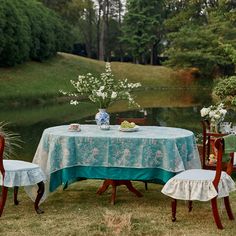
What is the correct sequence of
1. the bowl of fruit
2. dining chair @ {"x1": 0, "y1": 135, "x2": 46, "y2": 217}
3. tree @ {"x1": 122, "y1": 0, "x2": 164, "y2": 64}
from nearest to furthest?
1. dining chair @ {"x1": 0, "y1": 135, "x2": 46, "y2": 217}
2. the bowl of fruit
3. tree @ {"x1": 122, "y1": 0, "x2": 164, "y2": 64}

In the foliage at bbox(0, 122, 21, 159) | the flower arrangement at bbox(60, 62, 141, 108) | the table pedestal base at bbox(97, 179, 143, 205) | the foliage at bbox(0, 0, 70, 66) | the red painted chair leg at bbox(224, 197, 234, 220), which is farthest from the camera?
the foliage at bbox(0, 0, 70, 66)

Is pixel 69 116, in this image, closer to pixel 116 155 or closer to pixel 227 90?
pixel 227 90

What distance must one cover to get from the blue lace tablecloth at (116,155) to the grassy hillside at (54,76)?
20324mm

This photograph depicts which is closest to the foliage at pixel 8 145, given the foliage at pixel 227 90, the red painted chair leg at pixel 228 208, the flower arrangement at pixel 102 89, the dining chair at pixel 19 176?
the flower arrangement at pixel 102 89

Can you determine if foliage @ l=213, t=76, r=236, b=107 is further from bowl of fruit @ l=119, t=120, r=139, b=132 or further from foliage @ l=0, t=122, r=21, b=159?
bowl of fruit @ l=119, t=120, r=139, b=132

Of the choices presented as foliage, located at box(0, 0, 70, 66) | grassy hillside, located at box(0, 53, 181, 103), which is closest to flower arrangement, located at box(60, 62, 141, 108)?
grassy hillside, located at box(0, 53, 181, 103)

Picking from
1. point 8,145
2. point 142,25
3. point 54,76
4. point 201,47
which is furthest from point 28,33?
point 8,145

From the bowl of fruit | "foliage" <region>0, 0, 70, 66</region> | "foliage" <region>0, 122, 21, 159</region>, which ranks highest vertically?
"foliage" <region>0, 0, 70, 66</region>

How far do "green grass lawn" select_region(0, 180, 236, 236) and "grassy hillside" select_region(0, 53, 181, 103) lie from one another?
20.2 meters

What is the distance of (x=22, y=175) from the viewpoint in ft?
17.6

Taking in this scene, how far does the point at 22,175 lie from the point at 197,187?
181 cm

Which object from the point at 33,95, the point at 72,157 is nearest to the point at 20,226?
the point at 72,157

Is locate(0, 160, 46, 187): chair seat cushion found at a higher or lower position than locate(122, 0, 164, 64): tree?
lower

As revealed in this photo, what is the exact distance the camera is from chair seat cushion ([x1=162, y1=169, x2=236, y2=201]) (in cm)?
486
